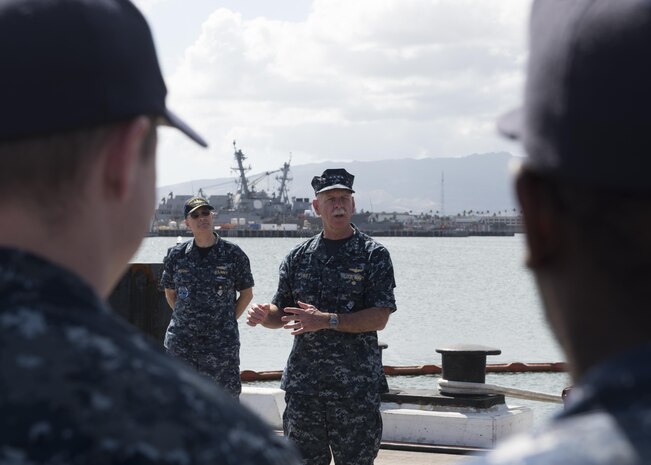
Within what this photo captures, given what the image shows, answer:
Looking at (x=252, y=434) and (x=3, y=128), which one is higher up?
(x=3, y=128)

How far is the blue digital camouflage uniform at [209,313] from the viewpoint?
8203 mm

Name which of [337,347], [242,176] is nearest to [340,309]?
[337,347]

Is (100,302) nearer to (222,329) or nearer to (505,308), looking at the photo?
(222,329)

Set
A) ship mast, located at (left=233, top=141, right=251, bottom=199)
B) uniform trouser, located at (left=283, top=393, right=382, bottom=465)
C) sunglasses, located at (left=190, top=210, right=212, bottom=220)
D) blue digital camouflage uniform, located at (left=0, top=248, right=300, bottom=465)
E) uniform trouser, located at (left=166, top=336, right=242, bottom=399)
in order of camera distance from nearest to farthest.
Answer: blue digital camouflage uniform, located at (left=0, top=248, right=300, bottom=465) → uniform trouser, located at (left=283, top=393, right=382, bottom=465) → uniform trouser, located at (left=166, top=336, right=242, bottom=399) → sunglasses, located at (left=190, top=210, right=212, bottom=220) → ship mast, located at (left=233, top=141, right=251, bottom=199)

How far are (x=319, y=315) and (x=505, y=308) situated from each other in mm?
33859

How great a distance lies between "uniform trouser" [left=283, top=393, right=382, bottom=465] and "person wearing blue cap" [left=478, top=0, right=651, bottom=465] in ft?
16.5

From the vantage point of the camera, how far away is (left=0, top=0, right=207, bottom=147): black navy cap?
1.49 metres

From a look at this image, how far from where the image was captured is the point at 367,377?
6.26m

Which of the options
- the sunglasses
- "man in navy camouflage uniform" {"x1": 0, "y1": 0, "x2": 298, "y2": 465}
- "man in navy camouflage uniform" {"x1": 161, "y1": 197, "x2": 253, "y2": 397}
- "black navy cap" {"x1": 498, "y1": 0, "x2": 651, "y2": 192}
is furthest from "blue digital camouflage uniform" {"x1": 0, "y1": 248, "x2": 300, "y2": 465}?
the sunglasses

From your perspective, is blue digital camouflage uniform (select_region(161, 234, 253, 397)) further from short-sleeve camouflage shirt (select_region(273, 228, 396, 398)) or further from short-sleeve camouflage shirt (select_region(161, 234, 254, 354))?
short-sleeve camouflage shirt (select_region(273, 228, 396, 398))

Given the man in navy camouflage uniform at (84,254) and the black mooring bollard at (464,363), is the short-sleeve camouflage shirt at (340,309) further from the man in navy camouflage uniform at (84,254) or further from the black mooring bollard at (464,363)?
the man in navy camouflage uniform at (84,254)

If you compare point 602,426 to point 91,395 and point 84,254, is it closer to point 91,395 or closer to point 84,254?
point 91,395

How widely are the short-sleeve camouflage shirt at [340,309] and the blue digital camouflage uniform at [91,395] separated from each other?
4797 millimetres

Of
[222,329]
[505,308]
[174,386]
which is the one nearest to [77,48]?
[174,386]
